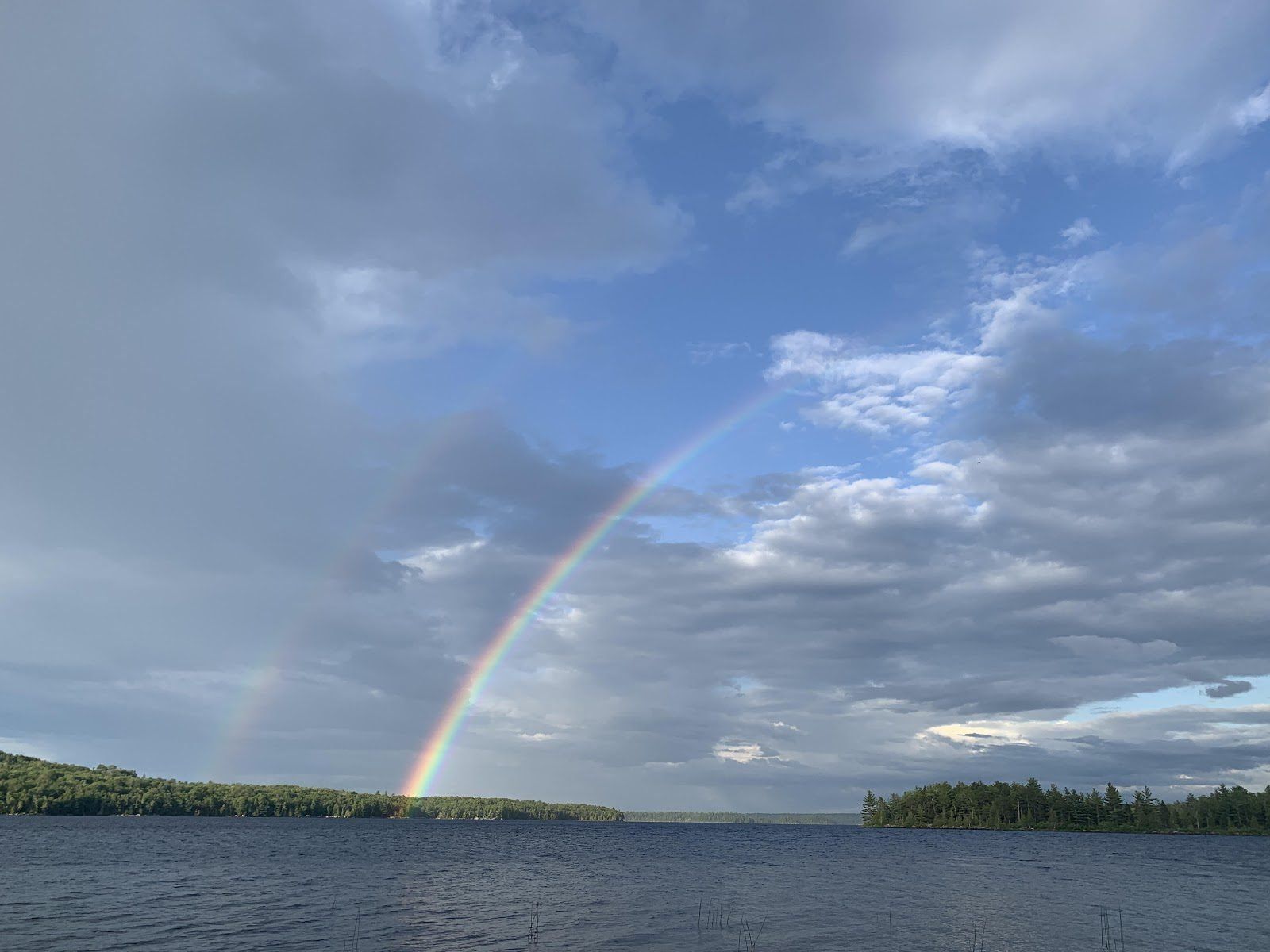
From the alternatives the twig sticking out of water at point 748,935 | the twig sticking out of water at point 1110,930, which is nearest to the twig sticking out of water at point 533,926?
the twig sticking out of water at point 748,935

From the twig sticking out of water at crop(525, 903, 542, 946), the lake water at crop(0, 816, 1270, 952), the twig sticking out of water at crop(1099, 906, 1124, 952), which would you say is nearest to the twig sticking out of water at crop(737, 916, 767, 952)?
the lake water at crop(0, 816, 1270, 952)

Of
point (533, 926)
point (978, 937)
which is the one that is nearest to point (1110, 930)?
point (978, 937)

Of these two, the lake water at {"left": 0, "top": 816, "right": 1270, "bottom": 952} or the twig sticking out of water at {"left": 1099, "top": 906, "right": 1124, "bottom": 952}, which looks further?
the twig sticking out of water at {"left": 1099, "top": 906, "right": 1124, "bottom": 952}

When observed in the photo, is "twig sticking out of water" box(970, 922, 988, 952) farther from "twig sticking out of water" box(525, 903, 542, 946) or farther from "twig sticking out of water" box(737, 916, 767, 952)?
"twig sticking out of water" box(525, 903, 542, 946)

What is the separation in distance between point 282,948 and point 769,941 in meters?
24.4

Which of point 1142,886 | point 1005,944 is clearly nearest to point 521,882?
point 1005,944

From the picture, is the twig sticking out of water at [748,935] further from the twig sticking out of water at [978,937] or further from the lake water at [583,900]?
the twig sticking out of water at [978,937]

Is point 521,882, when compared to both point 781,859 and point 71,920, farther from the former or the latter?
point 781,859

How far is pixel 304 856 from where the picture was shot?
4092 inches

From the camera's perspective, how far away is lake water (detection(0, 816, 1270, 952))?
41.2 meters

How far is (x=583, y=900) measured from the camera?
192 ft

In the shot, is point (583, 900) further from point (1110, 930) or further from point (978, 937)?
point (1110, 930)

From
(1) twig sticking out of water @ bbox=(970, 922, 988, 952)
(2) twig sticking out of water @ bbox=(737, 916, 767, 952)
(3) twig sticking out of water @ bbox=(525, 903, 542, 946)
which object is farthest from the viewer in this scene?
(1) twig sticking out of water @ bbox=(970, 922, 988, 952)

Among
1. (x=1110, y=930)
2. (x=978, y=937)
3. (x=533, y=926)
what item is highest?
(x=533, y=926)
